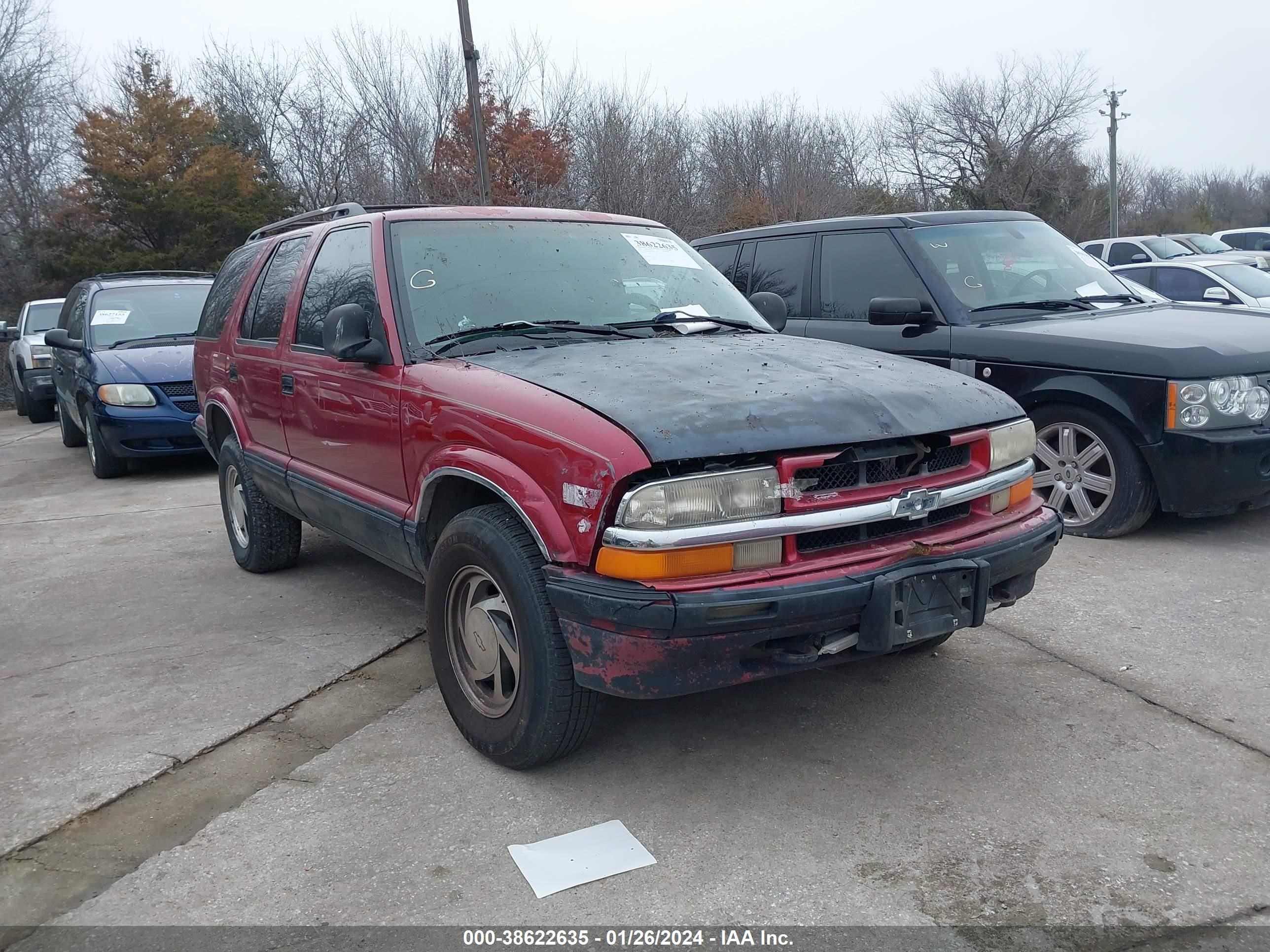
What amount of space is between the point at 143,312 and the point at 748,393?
830 cm

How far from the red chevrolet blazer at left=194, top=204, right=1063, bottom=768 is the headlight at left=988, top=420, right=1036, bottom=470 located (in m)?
0.01

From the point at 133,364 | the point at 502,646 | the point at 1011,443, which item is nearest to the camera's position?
the point at 502,646

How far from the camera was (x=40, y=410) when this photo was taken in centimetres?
1438

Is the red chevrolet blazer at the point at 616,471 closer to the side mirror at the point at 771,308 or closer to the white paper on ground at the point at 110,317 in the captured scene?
the side mirror at the point at 771,308

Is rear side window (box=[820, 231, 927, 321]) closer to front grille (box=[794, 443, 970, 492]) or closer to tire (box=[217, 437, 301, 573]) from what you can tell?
front grille (box=[794, 443, 970, 492])

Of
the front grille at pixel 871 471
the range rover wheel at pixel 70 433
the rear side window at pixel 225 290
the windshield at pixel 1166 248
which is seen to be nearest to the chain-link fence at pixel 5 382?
the range rover wheel at pixel 70 433

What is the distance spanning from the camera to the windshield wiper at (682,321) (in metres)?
3.84

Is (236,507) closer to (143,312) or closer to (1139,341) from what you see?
(143,312)

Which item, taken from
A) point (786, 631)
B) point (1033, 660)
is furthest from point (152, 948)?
point (1033, 660)

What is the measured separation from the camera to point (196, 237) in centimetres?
2273

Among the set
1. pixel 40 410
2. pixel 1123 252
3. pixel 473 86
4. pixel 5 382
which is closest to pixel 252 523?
pixel 473 86

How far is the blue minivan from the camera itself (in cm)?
851

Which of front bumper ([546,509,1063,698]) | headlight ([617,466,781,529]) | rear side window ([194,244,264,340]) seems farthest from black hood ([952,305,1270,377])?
rear side window ([194,244,264,340])

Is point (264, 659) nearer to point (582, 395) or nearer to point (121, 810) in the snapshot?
point (121, 810)
